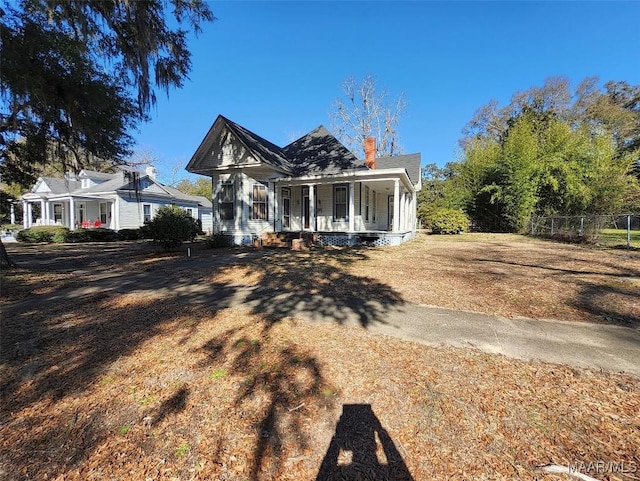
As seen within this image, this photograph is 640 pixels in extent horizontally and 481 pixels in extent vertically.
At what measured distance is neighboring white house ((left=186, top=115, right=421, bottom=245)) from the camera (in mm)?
13438

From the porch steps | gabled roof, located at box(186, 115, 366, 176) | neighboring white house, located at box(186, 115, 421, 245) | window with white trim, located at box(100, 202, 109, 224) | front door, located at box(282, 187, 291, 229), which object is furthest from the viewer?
window with white trim, located at box(100, 202, 109, 224)

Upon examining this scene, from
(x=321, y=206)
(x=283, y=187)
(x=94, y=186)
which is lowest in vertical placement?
(x=321, y=206)

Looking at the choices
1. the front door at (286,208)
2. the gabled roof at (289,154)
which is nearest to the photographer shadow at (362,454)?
the gabled roof at (289,154)

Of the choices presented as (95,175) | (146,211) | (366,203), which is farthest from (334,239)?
(95,175)

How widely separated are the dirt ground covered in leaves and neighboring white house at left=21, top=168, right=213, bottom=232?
21.7 meters

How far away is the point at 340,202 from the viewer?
1538cm

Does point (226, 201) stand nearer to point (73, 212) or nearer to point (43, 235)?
point (43, 235)

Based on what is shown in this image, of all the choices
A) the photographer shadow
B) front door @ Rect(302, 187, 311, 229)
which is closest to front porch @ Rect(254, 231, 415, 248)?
front door @ Rect(302, 187, 311, 229)

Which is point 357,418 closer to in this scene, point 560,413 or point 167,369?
point 560,413

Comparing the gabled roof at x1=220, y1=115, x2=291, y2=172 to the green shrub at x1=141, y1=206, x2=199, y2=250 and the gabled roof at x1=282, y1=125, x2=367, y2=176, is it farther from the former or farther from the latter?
the green shrub at x1=141, y1=206, x2=199, y2=250

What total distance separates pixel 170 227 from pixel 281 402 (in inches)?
418

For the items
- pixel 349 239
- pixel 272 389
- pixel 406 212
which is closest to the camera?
pixel 272 389

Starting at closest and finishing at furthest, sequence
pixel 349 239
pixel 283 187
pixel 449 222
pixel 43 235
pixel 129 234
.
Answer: pixel 349 239 < pixel 283 187 < pixel 43 235 < pixel 449 222 < pixel 129 234

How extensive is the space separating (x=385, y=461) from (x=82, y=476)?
74.4 inches
